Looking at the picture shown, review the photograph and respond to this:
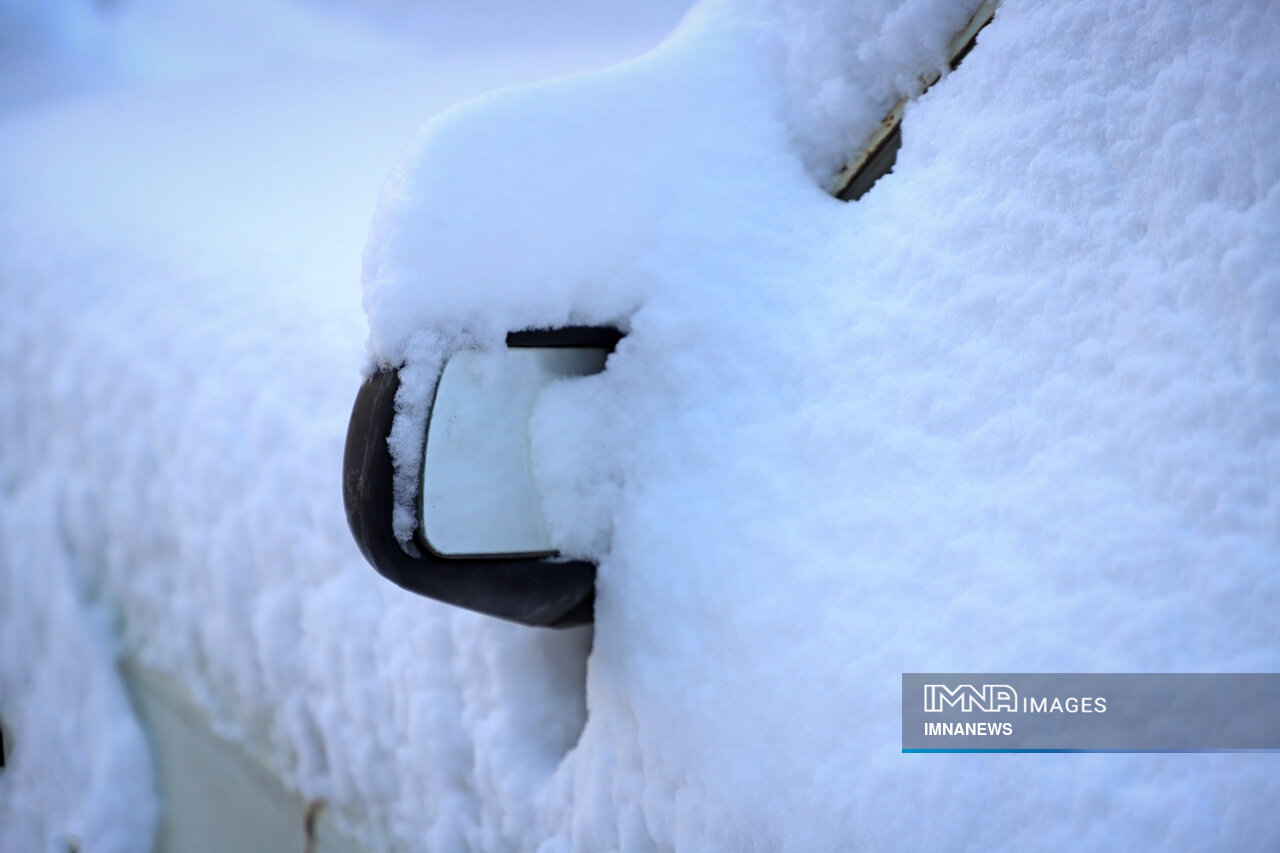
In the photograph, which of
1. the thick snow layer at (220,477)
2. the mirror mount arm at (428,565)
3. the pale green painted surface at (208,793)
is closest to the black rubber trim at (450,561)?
the mirror mount arm at (428,565)

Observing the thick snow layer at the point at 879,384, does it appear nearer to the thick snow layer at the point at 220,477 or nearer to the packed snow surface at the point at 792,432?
the packed snow surface at the point at 792,432

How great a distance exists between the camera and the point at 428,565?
1220 millimetres

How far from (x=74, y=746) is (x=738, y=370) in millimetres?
1880

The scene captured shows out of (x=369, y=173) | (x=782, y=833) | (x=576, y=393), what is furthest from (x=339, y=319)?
(x=782, y=833)

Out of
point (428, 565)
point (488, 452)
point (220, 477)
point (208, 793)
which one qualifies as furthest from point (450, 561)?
point (208, 793)

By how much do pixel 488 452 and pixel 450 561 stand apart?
16 centimetres

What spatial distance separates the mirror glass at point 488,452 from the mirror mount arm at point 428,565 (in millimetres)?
25

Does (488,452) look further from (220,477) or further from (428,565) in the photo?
(220,477)

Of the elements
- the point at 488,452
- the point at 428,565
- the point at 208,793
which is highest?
the point at 488,452

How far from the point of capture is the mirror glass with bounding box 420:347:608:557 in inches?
47.6

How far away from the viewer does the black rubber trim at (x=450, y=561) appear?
1.16 metres

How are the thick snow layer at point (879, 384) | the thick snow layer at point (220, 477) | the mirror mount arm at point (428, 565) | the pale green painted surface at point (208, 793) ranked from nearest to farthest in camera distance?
the thick snow layer at point (879, 384) → the mirror mount arm at point (428, 565) → the thick snow layer at point (220, 477) → the pale green painted surface at point (208, 793)

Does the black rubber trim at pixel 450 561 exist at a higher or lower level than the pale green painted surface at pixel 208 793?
higher

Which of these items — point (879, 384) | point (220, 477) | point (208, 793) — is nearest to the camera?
point (879, 384)
